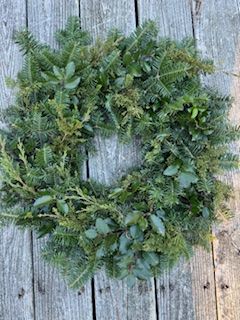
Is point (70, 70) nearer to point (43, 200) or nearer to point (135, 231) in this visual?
point (43, 200)

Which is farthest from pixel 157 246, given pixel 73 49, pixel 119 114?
pixel 73 49

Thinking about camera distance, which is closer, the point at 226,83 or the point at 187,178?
the point at 187,178

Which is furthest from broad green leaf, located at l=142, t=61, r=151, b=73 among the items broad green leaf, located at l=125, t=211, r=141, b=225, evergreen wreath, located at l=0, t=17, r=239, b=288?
broad green leaf, located at l=125, t=211, r=141, b=225

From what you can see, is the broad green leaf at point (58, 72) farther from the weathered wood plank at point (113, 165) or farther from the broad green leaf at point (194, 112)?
the broad green leaf at point (194, 112)

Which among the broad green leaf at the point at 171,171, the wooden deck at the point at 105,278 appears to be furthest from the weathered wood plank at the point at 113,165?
the broad green leaf at the point at 171,171

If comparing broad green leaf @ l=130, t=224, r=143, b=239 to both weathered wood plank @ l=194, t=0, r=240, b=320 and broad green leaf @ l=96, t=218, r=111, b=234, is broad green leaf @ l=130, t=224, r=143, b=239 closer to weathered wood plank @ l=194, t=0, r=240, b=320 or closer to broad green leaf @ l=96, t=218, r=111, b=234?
broad green leaf @ l=96, t=218, r=111, b=234

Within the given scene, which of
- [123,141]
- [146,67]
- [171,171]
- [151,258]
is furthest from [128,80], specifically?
[151,258]
